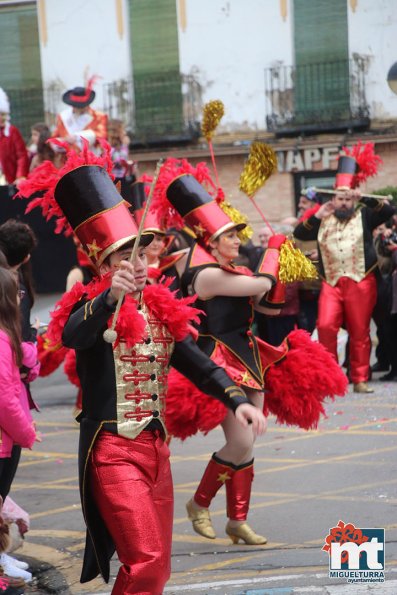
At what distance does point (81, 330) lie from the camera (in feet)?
A: 16.0

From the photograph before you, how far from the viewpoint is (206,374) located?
5.21 meters

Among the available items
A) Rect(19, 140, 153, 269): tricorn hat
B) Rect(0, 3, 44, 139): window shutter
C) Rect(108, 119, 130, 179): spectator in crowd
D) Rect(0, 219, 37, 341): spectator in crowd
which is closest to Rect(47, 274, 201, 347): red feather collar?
Rect(19, 140, 153, 269): tricorn hat

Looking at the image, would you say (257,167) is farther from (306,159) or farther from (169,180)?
(306,159)

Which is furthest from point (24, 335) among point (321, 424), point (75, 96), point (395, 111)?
point (395, 111)

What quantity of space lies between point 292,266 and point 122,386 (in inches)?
88.1

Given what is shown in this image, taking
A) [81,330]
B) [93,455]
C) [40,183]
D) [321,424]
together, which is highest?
[40,183]

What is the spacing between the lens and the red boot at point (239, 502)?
6656mm

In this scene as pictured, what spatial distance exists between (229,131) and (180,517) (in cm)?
1680

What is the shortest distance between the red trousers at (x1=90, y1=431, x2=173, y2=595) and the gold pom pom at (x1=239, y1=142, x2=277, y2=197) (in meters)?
2.79

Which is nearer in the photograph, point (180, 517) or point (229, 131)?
point (180, 517)

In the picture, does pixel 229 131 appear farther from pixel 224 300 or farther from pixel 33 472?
pixel 224 300

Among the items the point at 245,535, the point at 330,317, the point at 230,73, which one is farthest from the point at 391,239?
the point at 230,73

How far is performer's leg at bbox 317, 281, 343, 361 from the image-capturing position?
1182cm

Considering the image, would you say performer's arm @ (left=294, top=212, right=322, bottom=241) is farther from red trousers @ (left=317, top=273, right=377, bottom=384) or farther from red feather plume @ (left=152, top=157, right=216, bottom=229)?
red feather plume @ (left=152, top=157, right=216, bottom=229)
